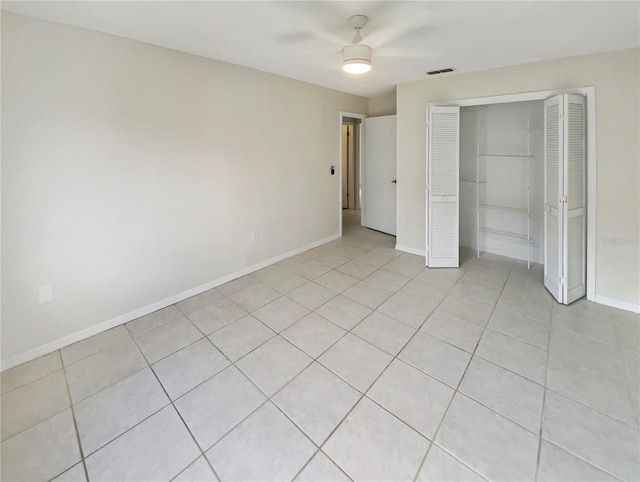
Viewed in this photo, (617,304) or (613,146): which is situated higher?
(613,146)

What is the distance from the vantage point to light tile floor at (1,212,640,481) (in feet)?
4.93

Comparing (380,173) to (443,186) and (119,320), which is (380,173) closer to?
(443,186)

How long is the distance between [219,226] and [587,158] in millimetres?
3742

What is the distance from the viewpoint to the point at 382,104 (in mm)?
5301

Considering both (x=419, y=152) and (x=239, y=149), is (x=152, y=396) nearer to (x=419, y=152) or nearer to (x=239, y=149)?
(x=239, y=149)

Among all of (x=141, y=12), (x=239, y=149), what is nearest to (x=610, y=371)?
(x=239, y=149)

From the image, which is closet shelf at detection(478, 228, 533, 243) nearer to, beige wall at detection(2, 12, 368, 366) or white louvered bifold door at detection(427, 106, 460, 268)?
white louvered bifold door at detection(427, 106, 460, 268)

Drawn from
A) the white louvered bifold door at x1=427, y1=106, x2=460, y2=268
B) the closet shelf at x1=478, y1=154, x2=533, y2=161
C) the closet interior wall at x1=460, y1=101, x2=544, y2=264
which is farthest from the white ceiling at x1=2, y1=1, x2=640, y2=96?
the closet shelf at x1=478, y1=154, x2=533, y2=161

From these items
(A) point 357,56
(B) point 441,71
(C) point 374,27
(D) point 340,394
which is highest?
(B) point 441,71

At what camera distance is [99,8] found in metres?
2.04

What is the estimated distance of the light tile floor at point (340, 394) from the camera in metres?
1.50

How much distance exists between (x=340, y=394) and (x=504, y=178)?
3628mm

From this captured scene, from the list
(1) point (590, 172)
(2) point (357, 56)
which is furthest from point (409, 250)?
(2) point (357, 56)

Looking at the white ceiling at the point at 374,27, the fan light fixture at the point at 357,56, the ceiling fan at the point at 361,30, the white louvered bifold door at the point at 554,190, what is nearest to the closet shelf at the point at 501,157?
the white louvered bifold door at the point at 554,190
